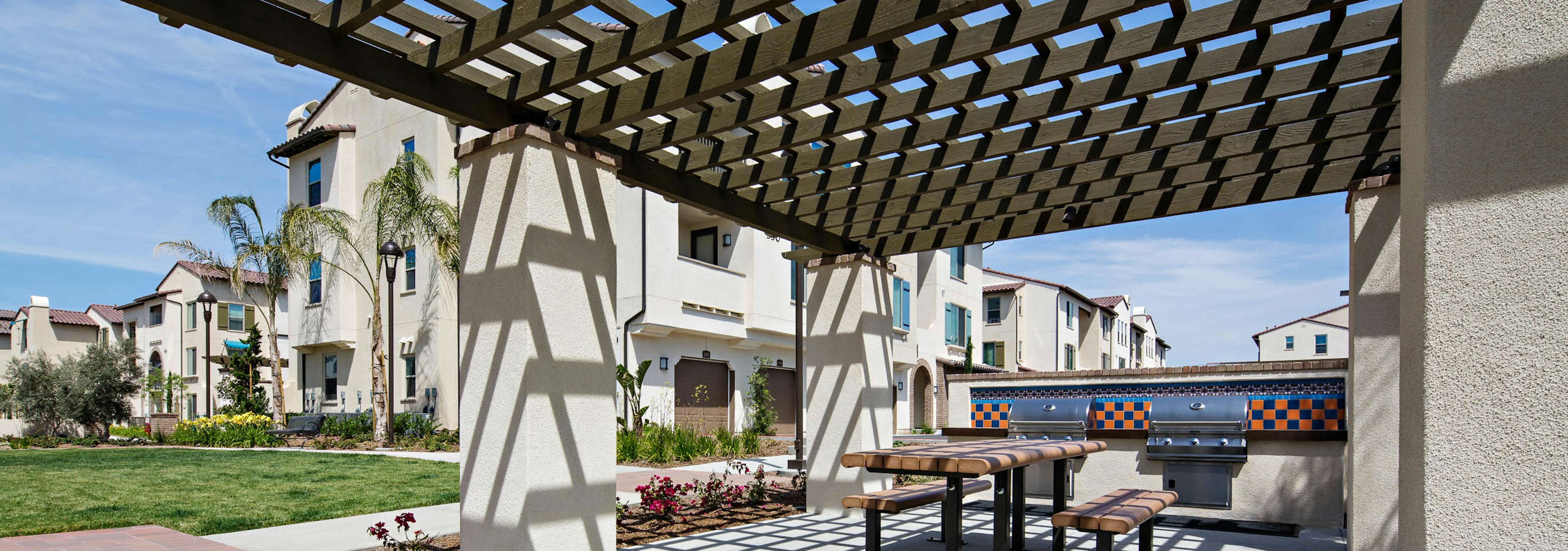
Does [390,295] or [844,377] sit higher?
[390,295]

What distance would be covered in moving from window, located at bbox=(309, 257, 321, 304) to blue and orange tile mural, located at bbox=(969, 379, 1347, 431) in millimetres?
20941

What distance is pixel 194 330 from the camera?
112 feet

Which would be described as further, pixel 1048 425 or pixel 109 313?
pixel 109 313

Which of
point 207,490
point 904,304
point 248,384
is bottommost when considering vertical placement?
point 248,384

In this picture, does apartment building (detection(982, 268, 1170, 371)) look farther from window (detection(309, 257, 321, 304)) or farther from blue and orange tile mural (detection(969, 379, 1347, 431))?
blue and orange tile mural (detection(969, 379, 1347, 431))

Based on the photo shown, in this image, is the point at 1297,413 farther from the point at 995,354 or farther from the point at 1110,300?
the point at 1110,300

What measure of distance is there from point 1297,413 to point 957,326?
79.8 feet

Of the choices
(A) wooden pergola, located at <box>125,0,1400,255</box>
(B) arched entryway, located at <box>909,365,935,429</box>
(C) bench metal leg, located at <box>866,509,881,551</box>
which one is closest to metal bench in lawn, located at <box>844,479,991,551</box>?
(C) bench metal leg, located at <box>866,509,881,551</box>

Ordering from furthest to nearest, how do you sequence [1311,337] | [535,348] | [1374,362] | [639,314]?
[1311,337] < [639,314] < [1374,362] < [535,348]

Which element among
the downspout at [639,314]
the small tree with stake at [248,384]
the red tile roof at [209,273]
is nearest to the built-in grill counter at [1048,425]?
the downspout at [639,314]

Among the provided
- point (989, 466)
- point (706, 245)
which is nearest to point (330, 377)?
point (706, 245)

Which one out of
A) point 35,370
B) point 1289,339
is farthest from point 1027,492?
point 1289,339

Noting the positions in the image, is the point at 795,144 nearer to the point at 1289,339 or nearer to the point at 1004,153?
the point at 1004,153

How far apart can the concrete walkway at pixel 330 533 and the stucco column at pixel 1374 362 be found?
7.03m
